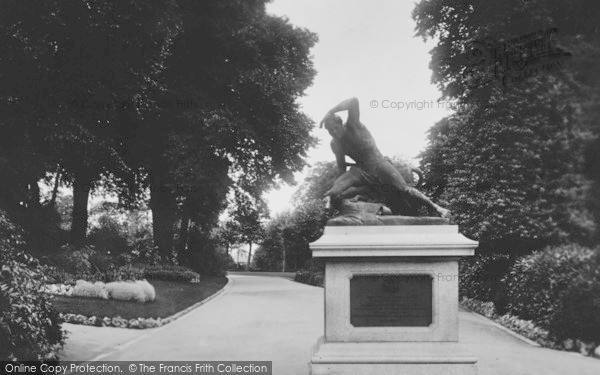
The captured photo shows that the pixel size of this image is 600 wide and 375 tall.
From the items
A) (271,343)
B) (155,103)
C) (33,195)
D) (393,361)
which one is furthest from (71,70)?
(393,361)

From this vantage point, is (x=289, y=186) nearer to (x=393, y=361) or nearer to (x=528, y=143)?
(x=528, y=143)

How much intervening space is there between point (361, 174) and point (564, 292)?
212 inches

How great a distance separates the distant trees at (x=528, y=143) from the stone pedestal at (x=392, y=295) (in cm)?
777

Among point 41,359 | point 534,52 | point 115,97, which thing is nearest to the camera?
point 41,359

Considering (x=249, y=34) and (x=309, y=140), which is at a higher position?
(x=249, y=34)

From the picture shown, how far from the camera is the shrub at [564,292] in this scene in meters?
10.5

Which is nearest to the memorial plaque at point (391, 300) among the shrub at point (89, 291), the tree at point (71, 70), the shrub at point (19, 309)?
the shrub at point (19, 309)

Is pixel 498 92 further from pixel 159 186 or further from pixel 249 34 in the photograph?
pixel 159 186

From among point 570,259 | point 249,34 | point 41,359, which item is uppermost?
point 249,34

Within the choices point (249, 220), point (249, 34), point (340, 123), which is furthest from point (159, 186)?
point (340, 123)

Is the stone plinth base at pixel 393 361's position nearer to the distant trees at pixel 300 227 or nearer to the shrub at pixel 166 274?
the shrub at pixel 166 274

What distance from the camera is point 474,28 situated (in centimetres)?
2153

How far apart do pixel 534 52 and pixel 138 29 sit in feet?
46.9

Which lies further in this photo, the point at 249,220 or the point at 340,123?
the point at 249,220
